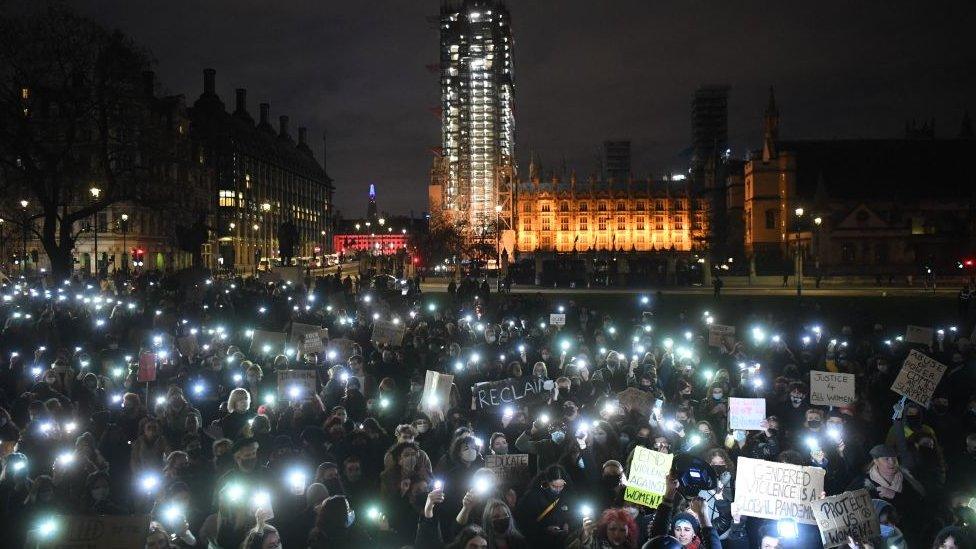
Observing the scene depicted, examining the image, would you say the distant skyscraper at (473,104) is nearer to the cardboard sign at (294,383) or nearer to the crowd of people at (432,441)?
the crowd of people at (432,441)

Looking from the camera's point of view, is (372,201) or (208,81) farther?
(372,201)

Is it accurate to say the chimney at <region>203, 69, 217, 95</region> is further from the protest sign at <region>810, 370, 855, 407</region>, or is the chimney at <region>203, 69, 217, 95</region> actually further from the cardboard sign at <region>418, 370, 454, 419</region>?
the protest sign at <region>810, 370, 855, 407</region>

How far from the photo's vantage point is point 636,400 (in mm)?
9773

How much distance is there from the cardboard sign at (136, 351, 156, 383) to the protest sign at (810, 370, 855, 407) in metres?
8.87

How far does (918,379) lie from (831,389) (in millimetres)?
1007

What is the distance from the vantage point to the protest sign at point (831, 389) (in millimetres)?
10070

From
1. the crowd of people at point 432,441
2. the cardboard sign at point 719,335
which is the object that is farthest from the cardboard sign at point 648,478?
the cardboard sign at point 719,335

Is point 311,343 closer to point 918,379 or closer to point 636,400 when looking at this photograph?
point 636,400

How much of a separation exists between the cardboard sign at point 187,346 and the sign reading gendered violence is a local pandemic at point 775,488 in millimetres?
9950

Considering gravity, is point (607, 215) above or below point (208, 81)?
below

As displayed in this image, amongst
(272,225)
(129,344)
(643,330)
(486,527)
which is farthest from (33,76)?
(272,225)

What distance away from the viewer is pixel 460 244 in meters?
73.6

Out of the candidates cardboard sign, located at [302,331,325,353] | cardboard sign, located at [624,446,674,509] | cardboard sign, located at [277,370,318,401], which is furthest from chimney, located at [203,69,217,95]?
cardboard sign, located at [624,446,674,509]

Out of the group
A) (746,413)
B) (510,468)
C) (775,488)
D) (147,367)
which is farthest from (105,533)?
(746,413)
